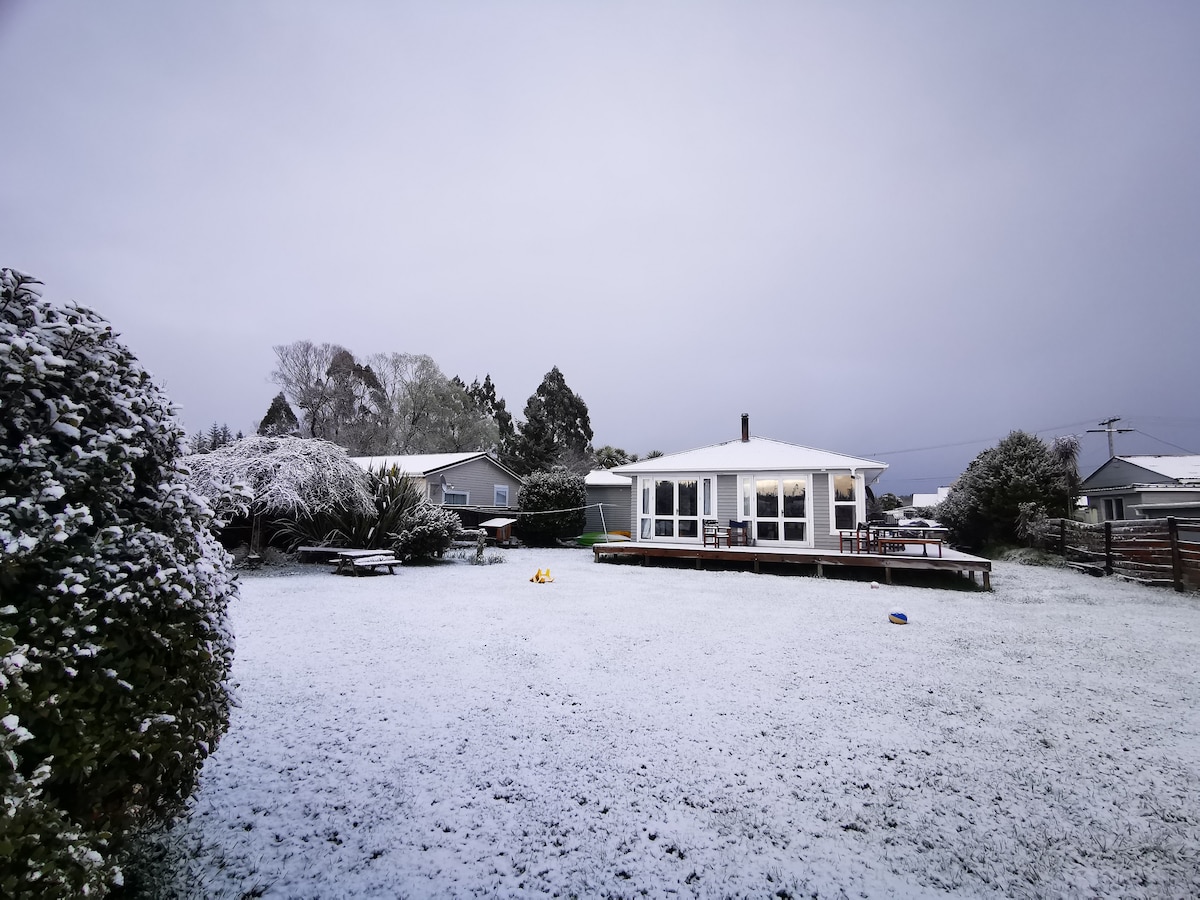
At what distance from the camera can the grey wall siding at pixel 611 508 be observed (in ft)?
72.9

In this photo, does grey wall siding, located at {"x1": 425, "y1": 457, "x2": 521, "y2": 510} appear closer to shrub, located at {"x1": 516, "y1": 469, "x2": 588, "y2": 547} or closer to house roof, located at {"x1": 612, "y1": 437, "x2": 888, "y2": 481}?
shrub, located at {"x1": 516, "y1": 469, "x2": 588, "y2": 547}

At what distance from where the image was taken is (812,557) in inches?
453

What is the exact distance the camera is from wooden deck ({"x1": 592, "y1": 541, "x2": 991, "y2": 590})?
34.1 feet

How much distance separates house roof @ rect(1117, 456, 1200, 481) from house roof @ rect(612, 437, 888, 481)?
12.9 meters

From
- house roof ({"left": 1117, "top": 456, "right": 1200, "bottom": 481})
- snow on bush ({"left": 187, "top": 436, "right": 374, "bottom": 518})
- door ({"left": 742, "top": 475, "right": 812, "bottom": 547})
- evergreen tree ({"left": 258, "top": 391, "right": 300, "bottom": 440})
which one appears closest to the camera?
snow on bush ({"left": 187, "top": 436, "right": 374, "bottom": 518})

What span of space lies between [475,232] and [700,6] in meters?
16.7

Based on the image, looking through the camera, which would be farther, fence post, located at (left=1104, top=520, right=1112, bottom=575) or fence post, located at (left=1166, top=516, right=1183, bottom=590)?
fence post, located at (left=1104, top=520, right=1112, bottom=575)

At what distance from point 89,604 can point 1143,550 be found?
15732mm

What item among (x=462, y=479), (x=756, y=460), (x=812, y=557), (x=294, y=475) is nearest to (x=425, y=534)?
(x=294, y=475)

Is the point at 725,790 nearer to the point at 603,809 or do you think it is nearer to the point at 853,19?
the point at 603,809

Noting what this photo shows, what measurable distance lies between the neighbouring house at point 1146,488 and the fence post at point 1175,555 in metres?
9.40

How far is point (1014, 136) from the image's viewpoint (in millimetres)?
18594

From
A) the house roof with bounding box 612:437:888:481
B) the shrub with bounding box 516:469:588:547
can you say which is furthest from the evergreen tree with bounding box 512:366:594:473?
the house roof with bounding box 612:437:888:481

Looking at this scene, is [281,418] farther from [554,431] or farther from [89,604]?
[89,604]
